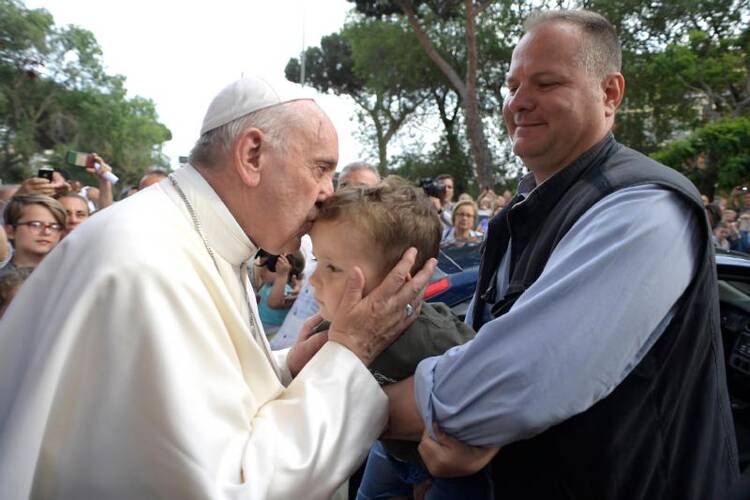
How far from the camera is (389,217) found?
1.94 meters

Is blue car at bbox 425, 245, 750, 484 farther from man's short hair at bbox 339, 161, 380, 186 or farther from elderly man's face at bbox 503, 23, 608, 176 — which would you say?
Answer: man's short hair at bbox 339, 161, 380, 186

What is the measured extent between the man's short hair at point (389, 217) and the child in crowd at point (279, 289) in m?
2.70

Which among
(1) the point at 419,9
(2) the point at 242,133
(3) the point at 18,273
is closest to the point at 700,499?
(2) the point at 242,133

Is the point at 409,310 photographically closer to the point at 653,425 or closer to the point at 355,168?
the point at 653,425

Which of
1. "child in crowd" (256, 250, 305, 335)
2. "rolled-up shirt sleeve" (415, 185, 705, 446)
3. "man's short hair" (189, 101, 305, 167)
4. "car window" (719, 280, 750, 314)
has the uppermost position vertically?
"man's short hair" (189, 101, 305, 167)

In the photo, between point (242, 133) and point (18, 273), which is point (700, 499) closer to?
point (242, 133)

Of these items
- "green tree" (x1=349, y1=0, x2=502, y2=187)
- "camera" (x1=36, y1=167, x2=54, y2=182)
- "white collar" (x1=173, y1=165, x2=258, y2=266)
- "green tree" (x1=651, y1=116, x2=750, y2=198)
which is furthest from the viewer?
"green tree" (x1=651, y1=116, x2=750, y2=198)

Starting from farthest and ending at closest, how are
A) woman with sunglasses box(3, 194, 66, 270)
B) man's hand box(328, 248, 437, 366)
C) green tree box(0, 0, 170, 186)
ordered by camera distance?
green tree box(0, 0, 170, 186)
woman with sunglasses box(3, 194, 66, 270)
man's hand box(328, 248, 437, 366)

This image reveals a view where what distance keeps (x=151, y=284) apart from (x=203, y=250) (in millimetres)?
290

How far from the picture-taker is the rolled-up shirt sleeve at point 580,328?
1.28m

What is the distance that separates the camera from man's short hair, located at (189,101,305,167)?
189cm

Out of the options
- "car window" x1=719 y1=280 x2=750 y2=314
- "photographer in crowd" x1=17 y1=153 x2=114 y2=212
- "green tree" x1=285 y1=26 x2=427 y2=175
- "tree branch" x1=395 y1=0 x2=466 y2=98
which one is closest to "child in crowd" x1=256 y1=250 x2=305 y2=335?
"photographer in crowd" x1=17 y1=153 x2=114 y2=212

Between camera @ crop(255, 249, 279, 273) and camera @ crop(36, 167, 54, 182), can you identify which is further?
camera @ crop(36, 167, 54, 182)

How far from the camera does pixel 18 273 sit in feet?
11.0
